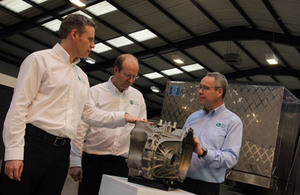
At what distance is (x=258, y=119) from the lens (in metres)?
4.71

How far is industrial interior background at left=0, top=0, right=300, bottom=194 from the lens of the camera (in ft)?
35.2

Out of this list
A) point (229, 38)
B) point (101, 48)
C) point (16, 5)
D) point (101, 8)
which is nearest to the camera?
point (101, 8)

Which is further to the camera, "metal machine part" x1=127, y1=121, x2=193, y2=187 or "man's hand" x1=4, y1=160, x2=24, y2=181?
"metal machine part" x1=127, y1=121, x2=193, y2=187

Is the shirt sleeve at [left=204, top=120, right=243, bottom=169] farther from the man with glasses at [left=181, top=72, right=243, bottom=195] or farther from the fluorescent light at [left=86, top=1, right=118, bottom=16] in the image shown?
the fluorescent light at [left=86, top=1, right=118, bottom=16]

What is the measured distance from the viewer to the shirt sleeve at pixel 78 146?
2656mm

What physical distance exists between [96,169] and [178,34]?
10.7 metres

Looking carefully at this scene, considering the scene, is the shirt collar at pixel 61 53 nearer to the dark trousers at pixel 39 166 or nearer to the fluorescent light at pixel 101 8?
the dark trousers at pixel 39 166

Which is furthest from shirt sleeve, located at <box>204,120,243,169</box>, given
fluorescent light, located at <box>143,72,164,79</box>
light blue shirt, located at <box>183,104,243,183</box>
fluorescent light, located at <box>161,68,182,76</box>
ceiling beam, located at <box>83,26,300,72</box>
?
fluorescent light, located at <box>143,72,164,79</box>

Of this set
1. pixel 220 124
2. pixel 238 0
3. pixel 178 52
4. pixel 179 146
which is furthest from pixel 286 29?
pixel 179 146

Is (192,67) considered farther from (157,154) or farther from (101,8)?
(157,154)

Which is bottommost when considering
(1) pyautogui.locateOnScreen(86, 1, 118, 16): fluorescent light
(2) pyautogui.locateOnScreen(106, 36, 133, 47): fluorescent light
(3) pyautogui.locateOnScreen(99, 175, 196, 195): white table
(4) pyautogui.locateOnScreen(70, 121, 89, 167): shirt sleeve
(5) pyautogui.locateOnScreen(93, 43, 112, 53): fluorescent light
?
(3) pyautogui.locateOnScreen(99, 175, 196, 195): white table

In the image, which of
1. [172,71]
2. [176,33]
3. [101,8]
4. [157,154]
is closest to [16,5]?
[101,8]

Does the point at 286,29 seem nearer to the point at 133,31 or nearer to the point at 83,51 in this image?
the point at 133,31

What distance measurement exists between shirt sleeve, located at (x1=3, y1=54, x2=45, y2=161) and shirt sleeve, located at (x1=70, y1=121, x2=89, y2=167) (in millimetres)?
716
